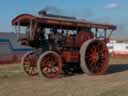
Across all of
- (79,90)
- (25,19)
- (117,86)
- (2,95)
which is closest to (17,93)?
(2,95)

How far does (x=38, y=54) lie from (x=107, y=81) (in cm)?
351

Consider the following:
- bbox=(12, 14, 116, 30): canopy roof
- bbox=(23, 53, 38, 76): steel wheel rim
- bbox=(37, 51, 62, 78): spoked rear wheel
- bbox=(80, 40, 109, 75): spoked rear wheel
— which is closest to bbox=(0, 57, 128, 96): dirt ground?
bbox=(37, 51, 62, 78): spoked rear wheel

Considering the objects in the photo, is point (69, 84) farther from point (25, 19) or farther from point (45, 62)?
point (25, 19)

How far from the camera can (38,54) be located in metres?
17.1

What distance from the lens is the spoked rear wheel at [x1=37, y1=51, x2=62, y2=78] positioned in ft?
52.3

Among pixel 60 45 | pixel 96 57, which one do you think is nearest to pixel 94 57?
pixel 96 57

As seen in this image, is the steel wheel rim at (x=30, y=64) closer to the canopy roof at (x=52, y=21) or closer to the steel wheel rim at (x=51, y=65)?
the steel wheel rim at (x=51, y=65)

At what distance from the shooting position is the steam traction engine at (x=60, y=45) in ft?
53.4

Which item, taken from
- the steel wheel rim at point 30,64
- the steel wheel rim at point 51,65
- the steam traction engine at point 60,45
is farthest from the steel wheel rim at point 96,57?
the steel wheel rim at point 30,64

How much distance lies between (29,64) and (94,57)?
3008 millimetres

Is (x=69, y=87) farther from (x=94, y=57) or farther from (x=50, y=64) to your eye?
(x=94, y=57)

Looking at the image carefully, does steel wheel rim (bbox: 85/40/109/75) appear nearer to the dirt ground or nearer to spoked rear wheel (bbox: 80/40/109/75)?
spoked rear wheel (bbox: 80/40/109/75)

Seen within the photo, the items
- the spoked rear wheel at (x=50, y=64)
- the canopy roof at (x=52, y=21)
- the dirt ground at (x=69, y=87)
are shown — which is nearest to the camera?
the dirt ground at (x=69, y=87)

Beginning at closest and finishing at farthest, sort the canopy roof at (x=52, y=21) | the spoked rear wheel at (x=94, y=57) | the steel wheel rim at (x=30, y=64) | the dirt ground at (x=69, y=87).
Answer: the dirt ground at (x=69, y=87) → the canopy roof at (x=52, y=21) → the spoked rear wheel at (x=94, y=57) → the steel wheel rim at (x=30, y=64)
